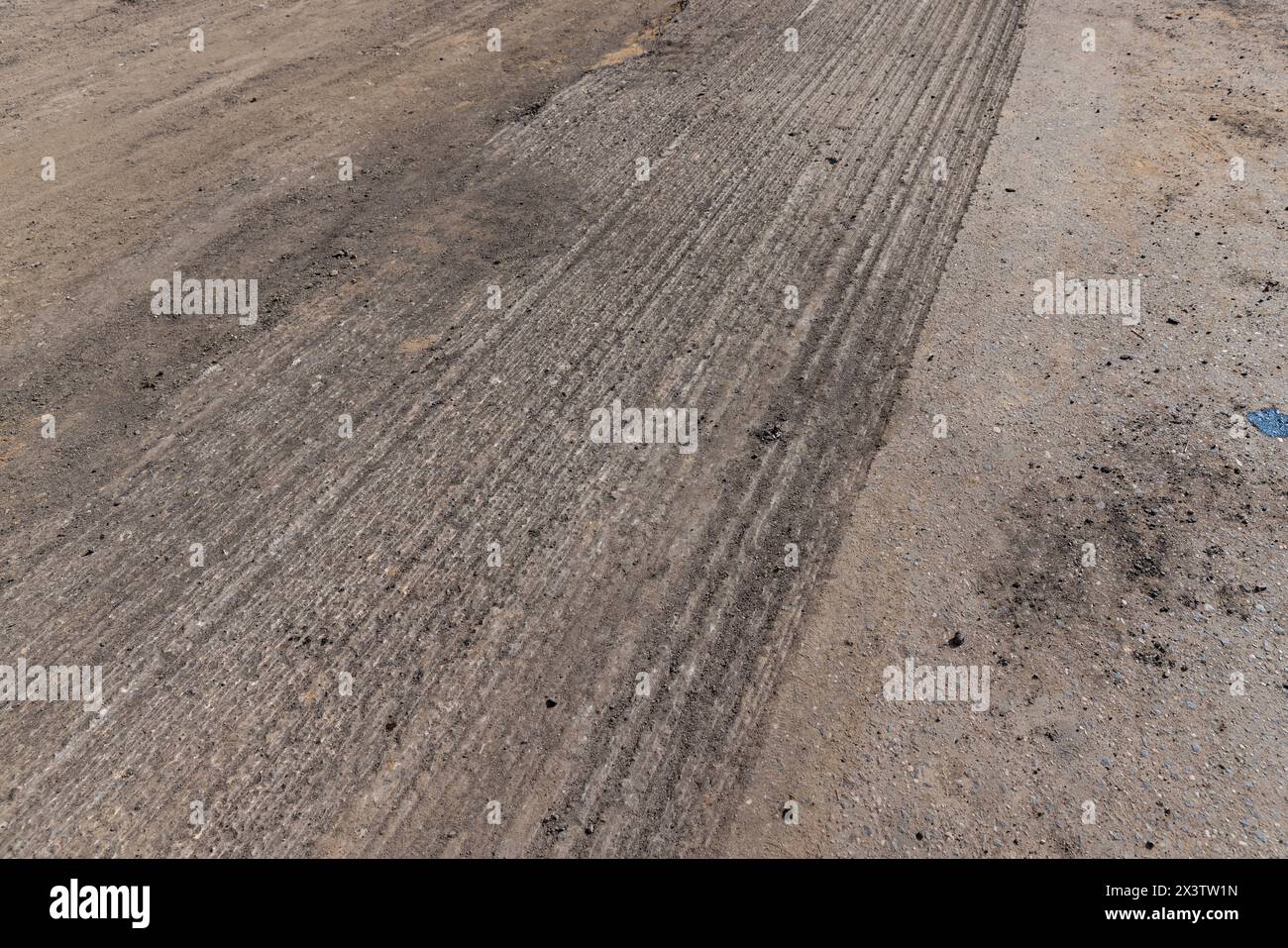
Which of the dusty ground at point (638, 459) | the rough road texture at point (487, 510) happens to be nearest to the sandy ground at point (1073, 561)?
the dusty ground at point (638, 459)

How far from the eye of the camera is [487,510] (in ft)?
20.9

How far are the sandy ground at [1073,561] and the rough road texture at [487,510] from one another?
413 millimetres

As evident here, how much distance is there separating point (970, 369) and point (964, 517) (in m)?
1.75

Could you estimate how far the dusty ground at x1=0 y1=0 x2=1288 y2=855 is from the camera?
197 inches

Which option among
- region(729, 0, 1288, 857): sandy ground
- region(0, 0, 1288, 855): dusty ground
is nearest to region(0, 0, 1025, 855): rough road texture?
region(0, 0, 1288, 855): dusty ground

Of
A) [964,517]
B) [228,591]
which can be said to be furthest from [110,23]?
[964,517]

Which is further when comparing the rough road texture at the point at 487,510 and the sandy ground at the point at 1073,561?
the rough road texture at the point at 487,510

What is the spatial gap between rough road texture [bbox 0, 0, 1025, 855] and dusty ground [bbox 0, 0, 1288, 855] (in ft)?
0.11

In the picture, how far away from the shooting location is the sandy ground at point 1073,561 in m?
4.86

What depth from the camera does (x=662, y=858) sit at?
469 centimetres

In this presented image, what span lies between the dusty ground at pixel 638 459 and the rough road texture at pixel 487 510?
3cm

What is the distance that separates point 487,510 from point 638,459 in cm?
125

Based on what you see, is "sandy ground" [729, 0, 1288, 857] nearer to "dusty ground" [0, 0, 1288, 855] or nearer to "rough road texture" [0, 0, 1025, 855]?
"dusty ground" [0, 0, 1288, 855]

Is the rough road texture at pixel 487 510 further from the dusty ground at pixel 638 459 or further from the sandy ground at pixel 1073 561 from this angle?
the sandy ground at pixel 1073 561
